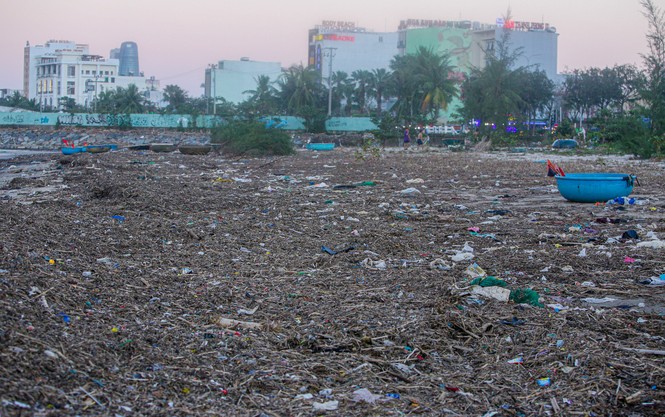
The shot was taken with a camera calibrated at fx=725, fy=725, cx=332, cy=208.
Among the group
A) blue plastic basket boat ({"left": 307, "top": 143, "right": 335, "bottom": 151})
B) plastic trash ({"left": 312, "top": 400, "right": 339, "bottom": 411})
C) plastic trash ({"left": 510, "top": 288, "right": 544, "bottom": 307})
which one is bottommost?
plastic trash ({"left": 312, "top": 400, "right": 339, "bottom": 411})

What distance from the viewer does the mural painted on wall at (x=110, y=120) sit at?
56344 millimetres

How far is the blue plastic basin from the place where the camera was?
35.2 feet

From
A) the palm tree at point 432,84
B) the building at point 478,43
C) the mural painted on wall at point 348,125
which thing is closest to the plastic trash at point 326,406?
the mural painted on wall at point 348,125

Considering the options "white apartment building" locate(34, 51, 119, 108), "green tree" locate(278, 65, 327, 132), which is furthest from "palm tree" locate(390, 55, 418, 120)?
"white apartment building" locate(34, 51, 119, 108)

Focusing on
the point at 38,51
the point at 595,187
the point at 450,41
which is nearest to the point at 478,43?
the point at 450,41

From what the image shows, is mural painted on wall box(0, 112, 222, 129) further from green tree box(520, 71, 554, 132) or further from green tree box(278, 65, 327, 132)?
green tree box(520, 71, 554, 132)

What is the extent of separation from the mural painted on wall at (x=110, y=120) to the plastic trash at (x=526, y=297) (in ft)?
170

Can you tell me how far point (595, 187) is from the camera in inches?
423

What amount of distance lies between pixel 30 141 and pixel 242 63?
56633mm

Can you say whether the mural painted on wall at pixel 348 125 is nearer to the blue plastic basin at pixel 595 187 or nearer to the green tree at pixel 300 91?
the green tree at pixel 300 91

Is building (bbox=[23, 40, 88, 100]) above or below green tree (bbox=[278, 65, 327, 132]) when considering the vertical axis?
above

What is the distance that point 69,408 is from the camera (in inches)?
110

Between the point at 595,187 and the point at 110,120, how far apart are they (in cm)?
5084

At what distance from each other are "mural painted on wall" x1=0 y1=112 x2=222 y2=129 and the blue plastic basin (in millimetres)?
46476
